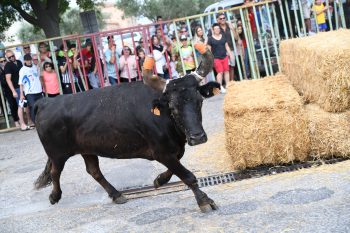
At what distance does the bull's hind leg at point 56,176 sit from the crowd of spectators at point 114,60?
7.03m

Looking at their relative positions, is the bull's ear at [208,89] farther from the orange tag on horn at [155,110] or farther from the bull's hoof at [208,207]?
the bull's hoof at [208,207]

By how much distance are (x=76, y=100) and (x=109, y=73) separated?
25.1 feet

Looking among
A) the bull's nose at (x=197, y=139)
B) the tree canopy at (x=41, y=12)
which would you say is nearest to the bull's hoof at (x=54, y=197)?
the bull's nose at (x=197, y=139)

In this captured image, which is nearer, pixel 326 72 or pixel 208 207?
pixel 208 207

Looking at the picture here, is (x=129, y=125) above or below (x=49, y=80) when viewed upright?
below

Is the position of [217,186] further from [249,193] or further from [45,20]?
[45,20]

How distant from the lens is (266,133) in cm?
726

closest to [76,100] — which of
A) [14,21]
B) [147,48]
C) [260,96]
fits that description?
[260,96]

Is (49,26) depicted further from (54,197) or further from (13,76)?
(54,197)

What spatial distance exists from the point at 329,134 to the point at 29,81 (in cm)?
865

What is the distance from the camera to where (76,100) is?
275 inches

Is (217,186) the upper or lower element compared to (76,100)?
lower

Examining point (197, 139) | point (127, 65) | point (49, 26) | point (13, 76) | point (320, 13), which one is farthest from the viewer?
point (49, 26)

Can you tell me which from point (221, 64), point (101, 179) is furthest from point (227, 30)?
point (101, 179)
